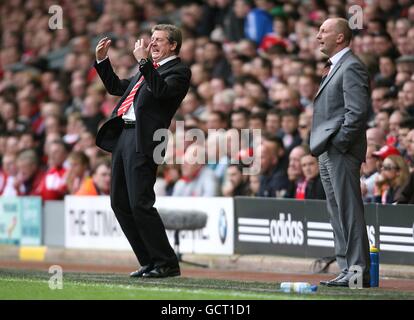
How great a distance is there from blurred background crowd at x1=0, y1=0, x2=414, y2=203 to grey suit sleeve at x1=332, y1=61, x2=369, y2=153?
9.56 ft

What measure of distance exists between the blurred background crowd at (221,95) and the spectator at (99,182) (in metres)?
→ 0.02

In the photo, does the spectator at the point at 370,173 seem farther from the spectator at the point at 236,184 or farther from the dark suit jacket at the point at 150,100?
the dark suit jacket at the point at 150,100

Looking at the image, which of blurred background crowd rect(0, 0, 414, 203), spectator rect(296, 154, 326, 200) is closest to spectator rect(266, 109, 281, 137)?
blurred background crowd rect(0, 0, 414, 203)

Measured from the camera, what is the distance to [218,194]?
1563 centimetres

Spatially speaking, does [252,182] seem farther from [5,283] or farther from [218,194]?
[5,283]

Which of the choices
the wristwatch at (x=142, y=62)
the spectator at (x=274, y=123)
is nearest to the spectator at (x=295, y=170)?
the spectator at (x=274, y=123)

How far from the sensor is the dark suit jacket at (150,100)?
34.0 ft

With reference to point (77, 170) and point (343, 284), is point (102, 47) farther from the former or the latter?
point (77, 170)

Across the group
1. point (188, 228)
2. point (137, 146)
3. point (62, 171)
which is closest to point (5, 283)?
point (137, 146)

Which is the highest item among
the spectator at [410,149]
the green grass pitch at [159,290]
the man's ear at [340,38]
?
the man's ear at [340,38]

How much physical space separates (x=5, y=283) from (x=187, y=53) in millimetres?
9290

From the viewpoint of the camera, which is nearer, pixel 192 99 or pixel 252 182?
pixel 252 182

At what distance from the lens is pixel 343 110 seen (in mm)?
10094
